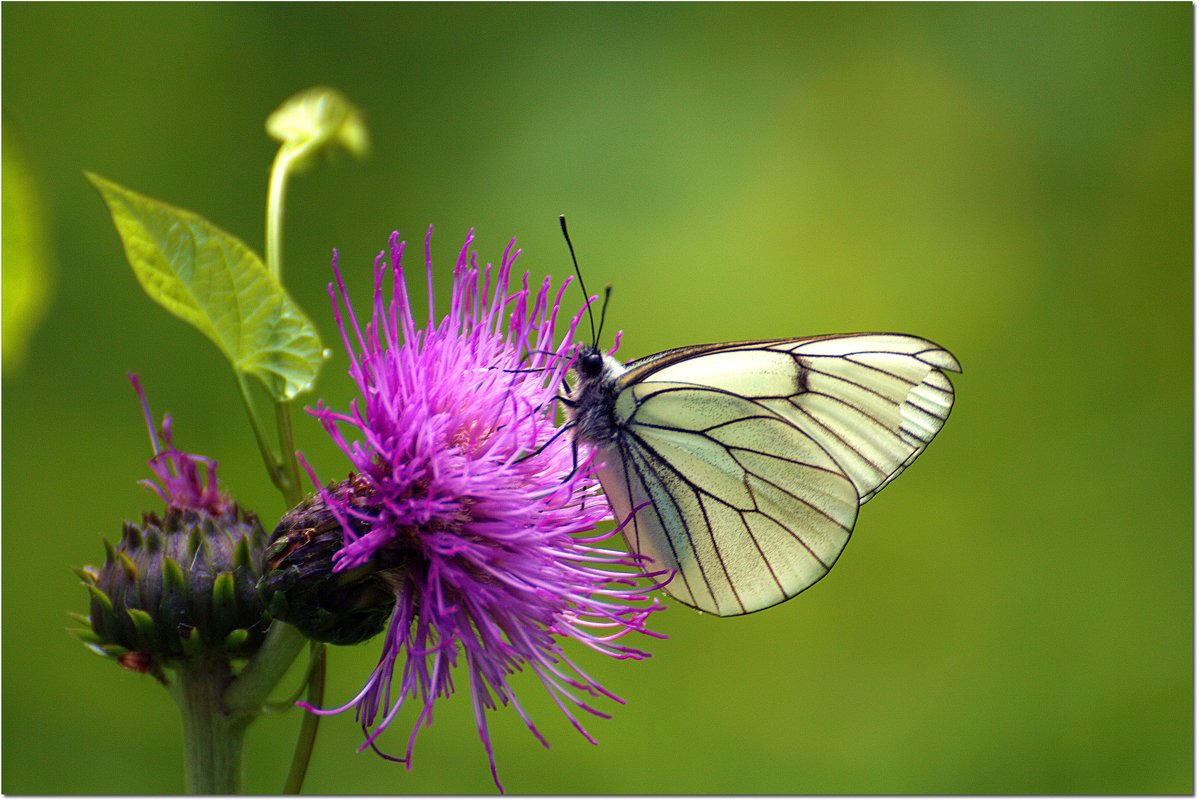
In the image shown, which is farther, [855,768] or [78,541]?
[855,768]

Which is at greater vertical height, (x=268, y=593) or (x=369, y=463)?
(x=369, y=463)

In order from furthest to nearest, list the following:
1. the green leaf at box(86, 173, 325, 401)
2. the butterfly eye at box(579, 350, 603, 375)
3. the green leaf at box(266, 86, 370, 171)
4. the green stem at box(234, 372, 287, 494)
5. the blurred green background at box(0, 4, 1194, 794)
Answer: the blurred green background at box(0, 4, 1194, 794), the butterfly eye at box(579, 350, 603, 375), the green leaf at box(266, 86, 370, 171), the green stem at box(234, 372, 287, 494), the green leaf at box(86, 173, 325, 401)

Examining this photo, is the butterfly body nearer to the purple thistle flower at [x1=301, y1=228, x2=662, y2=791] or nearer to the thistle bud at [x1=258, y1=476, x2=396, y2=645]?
the purple thistle flower at [x1=301, y1=228, x2=662, y2=791]

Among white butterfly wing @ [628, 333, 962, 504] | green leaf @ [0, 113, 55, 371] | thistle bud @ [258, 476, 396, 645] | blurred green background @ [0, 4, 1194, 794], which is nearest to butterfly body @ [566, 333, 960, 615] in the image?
white butterfly wing @ [628, 333, 962, 504]

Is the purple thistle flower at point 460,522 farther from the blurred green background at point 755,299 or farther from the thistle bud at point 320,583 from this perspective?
the blurred green background at point 755,299

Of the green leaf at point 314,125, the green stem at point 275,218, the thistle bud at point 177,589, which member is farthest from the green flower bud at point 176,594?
the green leaf at point 314,125

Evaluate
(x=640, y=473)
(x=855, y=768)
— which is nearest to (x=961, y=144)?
(x=855, y=768)

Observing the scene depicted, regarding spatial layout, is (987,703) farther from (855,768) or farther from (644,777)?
(644,777)
